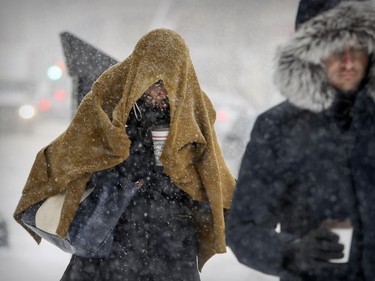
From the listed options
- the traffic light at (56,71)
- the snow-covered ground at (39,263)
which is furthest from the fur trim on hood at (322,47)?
the traffic light at (56,71)

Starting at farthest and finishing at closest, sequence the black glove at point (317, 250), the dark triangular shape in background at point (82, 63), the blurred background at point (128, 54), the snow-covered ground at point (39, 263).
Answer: the blurred background at point (128, 54) → the snow-covered ground at point (39, 263) → the dark triangular shape in background at point (82, 63) → the black glove at point (317, 250)

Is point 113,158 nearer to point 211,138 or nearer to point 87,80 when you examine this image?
point 211,138

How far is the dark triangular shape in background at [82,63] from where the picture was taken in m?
4.80

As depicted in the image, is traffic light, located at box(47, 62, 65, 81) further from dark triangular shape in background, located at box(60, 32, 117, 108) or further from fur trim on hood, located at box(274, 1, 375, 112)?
fur trim on hood, located at box(274, 1, 375, 112)

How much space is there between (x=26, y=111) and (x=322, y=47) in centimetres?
1517

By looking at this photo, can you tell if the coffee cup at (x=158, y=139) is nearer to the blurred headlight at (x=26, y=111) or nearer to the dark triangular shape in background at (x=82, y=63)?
the dark triangular shape in background at (x=82, y=63)

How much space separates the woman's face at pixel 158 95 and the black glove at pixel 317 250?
1.85m

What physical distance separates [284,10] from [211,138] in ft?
47.7

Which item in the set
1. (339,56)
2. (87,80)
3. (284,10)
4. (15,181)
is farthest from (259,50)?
(339,56)

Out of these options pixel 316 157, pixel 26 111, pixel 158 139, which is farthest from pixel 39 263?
pixel 26 111

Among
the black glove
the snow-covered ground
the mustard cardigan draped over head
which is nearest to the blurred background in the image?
the snow-covered ground

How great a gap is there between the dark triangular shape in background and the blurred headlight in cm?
1195

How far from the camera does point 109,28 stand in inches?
786

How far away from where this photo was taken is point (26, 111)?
1725 cm
